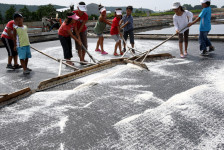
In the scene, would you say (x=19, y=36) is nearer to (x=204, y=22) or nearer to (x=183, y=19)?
(x=183, y=19)

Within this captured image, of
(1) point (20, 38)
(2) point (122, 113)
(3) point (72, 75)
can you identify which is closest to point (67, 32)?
(1) point (20, 38)

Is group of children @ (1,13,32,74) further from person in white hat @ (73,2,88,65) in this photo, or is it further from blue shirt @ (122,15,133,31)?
blue shirt @ (122,15,133,31)

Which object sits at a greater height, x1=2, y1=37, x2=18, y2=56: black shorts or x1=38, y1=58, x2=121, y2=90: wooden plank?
x1=2, y1=37, x2=18, y2=56: black shorts

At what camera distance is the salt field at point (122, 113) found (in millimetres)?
2363

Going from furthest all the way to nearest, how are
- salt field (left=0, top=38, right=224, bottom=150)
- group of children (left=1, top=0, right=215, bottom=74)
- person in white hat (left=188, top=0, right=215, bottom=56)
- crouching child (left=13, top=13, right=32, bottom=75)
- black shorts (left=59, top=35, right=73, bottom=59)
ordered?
1. person in white hat (left=188, top=0, right=215, bottom=56)
2. black shorts (left=59, top=35, right=73, bottom=59)
3. group of children (left=1, top=0, right=215, bottom=74)
4. crouching child (left=13, top=13, right=32, bottom=75)
5. salt field (left=0, top=38, right=224, bottom=150)

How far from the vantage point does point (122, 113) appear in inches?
117

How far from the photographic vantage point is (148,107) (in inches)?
123

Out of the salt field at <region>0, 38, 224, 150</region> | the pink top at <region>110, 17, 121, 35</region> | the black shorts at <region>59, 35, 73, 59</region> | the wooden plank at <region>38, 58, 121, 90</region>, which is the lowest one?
the salt field at <region>0, 38, 224, 150</region>

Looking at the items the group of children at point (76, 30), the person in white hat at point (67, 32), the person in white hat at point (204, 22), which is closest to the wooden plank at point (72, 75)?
the group of children at point (76, 30)

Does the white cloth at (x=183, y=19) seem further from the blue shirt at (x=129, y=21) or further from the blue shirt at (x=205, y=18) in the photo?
the blue shirt at (x=129, y=21)

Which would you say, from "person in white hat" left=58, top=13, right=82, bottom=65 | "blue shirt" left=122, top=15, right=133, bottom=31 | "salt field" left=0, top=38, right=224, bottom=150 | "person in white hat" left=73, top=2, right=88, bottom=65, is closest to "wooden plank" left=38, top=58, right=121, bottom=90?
"salt field" left=0, top=38, right=224, bottom=150

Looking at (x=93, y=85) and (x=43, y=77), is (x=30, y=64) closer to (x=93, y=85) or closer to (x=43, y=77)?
(x=43, y=77)

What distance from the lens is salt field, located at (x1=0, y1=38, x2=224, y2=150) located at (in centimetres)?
236

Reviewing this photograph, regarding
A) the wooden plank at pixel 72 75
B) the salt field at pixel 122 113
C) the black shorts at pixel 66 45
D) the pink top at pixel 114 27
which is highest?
the pink top at pixel 114 27
